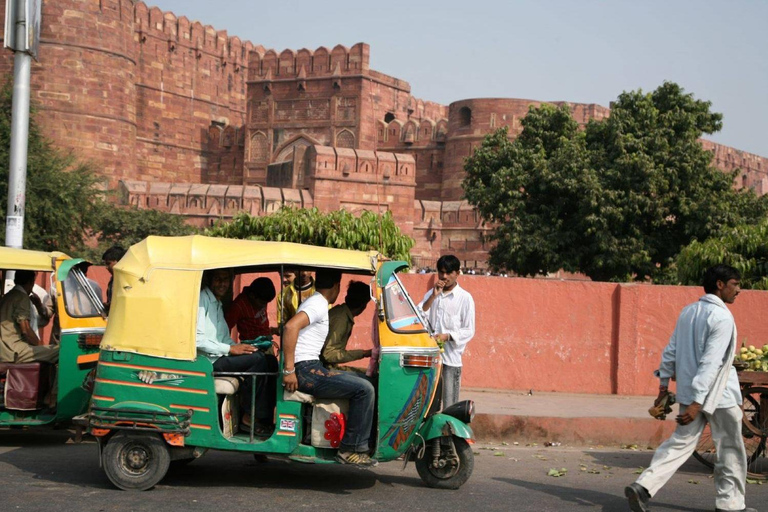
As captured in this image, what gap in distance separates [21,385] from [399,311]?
267 centimetres

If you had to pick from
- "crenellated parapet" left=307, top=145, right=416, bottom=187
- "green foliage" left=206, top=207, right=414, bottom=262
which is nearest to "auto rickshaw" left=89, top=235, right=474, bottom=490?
"green foliage" left=206, top=207, right=414, bottom=262

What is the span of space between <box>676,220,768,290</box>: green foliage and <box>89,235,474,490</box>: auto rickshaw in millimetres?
8494

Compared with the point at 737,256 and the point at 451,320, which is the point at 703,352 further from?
the point at 737,256

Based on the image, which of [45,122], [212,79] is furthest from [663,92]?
[212,79]

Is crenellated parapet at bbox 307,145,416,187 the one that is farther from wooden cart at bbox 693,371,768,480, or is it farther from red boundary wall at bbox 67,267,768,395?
wooden cart at bbox 693,371,768,480

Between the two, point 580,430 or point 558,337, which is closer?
point 580,430

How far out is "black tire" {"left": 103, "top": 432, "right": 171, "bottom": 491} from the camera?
5348 mm

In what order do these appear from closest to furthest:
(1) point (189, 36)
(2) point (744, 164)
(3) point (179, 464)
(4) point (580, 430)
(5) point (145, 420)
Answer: (5) point (145, 420), (3) point (179, 464), (4) point (580, 430), (1) point (189, 36), (2) point (744, 164)

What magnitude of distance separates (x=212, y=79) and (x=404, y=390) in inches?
1678

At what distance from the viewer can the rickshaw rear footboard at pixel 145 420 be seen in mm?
5312

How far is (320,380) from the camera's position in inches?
212

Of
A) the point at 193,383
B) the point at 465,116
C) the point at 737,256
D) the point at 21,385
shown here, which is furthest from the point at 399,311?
the point at 465,116

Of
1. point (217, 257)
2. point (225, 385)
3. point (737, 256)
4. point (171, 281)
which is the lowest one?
point (225, 385)

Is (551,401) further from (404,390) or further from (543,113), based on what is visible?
(543,113)
